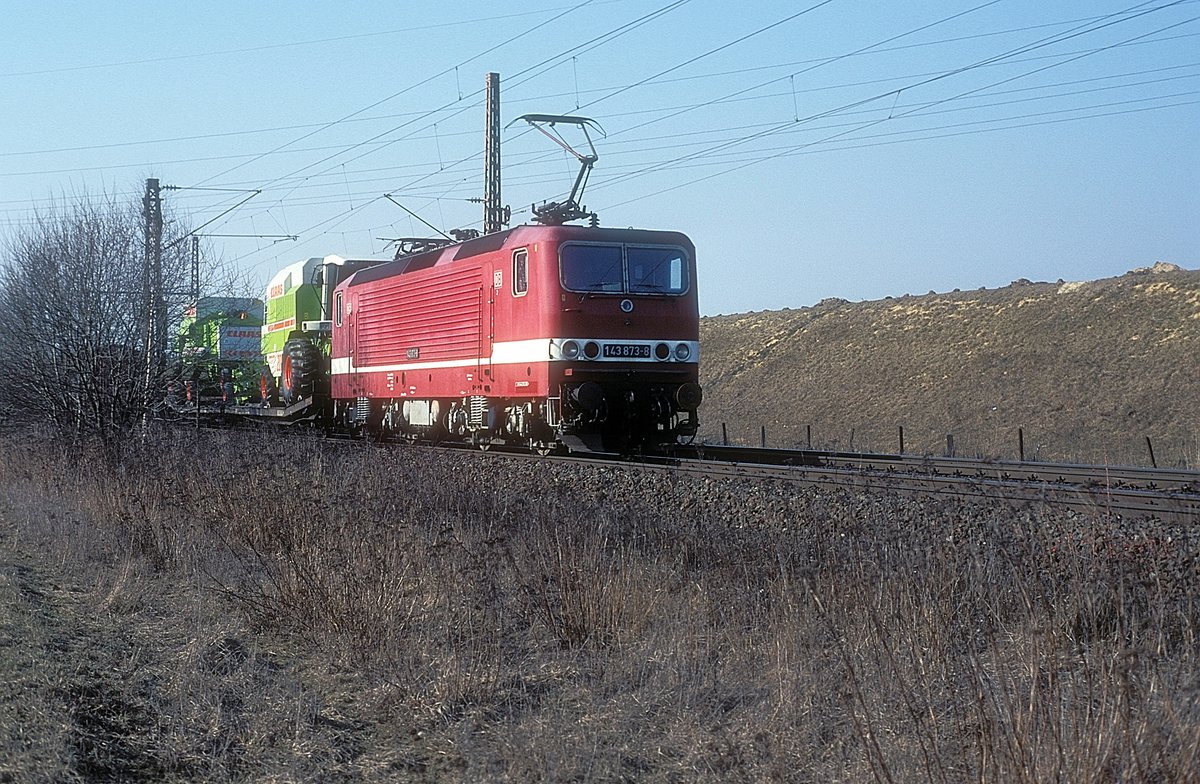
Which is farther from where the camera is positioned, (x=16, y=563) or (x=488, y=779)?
(x=16, y=563)

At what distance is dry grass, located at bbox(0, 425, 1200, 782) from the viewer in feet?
16.3

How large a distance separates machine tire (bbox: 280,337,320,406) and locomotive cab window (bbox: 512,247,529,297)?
1117 centimetres

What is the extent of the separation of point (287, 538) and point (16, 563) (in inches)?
145

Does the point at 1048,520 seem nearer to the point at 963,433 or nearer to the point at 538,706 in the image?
the point at 538,706

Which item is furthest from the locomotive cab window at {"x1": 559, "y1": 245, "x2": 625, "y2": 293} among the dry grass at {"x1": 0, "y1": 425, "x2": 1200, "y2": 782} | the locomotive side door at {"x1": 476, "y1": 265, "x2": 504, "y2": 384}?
the dry grass at {"x1": 0, "y1": 425, "x2": 1200, "y2": 782}

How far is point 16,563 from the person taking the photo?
36.9 ft

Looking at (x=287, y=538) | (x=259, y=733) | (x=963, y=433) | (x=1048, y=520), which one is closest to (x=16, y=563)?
(x=287, y=538)

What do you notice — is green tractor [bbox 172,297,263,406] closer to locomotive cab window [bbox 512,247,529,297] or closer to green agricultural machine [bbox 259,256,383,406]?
green agricultural machine [bbox 259,256,383,406]

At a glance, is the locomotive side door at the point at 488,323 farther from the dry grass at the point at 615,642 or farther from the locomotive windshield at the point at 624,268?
the dry grass at the point at 615,642

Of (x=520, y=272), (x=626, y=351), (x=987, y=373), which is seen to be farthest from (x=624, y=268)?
(x=987, y=373)

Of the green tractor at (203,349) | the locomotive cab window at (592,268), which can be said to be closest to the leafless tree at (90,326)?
the green tractor at (203,349)

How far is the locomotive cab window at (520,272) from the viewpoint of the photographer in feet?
55.7

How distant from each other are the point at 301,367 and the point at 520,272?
11533 mm

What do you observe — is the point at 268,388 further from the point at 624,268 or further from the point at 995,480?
the point at 995,480
